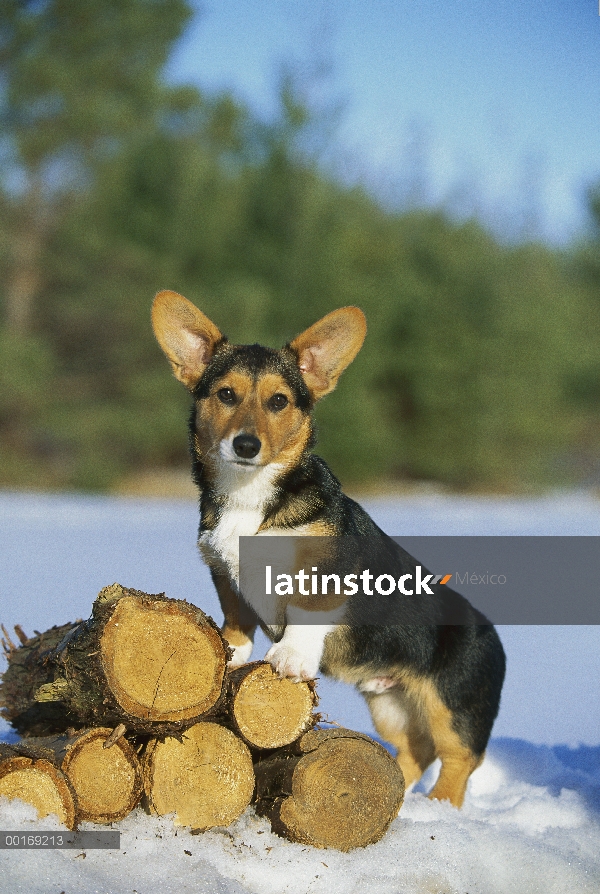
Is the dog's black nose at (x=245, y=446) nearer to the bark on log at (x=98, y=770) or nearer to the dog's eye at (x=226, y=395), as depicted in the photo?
the dog's eye at (x=226, y=395)

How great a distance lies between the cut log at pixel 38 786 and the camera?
2.46 m

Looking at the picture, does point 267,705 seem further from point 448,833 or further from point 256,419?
point 256,419

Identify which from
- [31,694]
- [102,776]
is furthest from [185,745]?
[31,694]

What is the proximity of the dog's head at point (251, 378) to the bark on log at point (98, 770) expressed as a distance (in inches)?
35.7

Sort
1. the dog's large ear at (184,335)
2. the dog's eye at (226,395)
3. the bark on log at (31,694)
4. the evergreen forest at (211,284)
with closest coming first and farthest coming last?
the dog's eye at (226,395)
the dog's large ear at (184,335)
the bark on log at (31,694)
the evergreen forest at (211,284)

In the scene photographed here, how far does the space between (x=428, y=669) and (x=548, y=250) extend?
21.5m

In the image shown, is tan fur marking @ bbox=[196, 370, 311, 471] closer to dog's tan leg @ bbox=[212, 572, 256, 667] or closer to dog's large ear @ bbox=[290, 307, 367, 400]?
dog's large ear @ bbox=[290, 307, 367, 400]

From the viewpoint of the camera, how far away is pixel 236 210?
1828cm

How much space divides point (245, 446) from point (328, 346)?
1.97ft

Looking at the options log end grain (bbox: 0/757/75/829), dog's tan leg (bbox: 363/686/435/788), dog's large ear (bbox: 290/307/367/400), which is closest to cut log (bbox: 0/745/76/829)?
log end grain (bbox: 0/757/75/829)

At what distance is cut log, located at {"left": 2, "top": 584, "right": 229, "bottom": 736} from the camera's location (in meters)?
2.52

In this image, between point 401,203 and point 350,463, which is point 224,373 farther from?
point 401,203

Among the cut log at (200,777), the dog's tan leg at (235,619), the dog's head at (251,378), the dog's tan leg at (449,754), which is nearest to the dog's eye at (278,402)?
the dog's head at (251,378)

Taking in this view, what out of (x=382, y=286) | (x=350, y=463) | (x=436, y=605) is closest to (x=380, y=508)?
(x=350, y=463)
